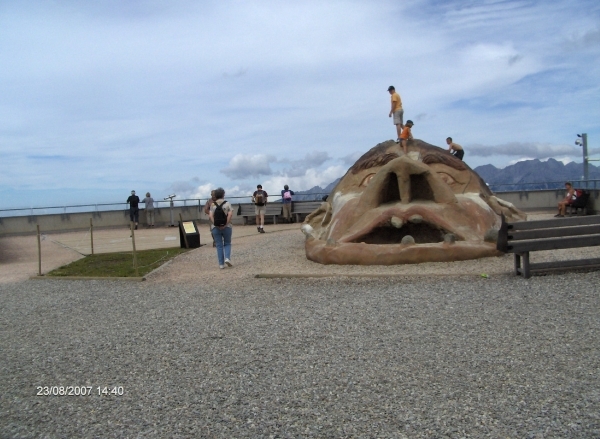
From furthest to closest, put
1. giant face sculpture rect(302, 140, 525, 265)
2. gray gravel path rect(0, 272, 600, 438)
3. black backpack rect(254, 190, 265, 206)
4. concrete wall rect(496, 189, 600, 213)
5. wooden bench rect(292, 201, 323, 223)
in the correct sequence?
concrete wall rect(496, 189, 600, 213), wooden bench rect(292, 201, 323, 223), black backpack rect(254, 190, 265, 206), giant face sculpture rect(302, 140, 525, 265), gray gravel path rect(0, 272, 600, 438)

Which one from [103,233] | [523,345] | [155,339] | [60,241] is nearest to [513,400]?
[523,345]

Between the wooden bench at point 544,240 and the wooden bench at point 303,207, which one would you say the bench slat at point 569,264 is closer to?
the wooden bench at point 544,240

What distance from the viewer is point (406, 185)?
10570 millimetres

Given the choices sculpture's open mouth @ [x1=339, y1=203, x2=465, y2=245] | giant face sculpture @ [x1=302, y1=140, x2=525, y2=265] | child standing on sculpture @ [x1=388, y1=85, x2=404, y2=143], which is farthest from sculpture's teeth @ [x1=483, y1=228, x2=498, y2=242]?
child standing on sculpture @ [x1=388, y1=85, x2=404, y2=143]

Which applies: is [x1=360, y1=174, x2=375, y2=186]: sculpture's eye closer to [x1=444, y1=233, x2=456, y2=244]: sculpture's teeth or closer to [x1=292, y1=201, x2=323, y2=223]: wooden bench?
[x1=444, y1=233, x2=456, y2=244]: sculpture's teeth

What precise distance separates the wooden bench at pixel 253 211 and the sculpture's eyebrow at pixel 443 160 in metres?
12.8

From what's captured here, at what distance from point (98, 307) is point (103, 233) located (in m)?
16.3

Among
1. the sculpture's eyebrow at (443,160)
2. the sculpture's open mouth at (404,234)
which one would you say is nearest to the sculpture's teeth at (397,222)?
the sculpture's open mouth at (404,234)

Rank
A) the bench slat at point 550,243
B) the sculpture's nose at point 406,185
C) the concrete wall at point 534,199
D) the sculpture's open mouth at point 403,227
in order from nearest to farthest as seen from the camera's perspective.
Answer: the bench slat at point 550,243 < the sculpture's open mouth at point 403,227 < the sculpture's nose at point 406,185 < the concrete wall at point 534,199

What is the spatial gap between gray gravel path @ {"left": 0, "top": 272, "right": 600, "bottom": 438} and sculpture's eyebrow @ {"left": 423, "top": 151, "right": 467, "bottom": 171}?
4.21 metres

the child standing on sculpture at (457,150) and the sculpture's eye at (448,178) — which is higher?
the child standing on sculpture at (457,150)

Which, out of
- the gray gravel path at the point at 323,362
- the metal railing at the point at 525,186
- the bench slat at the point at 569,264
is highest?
the metal railing at the point at 525,186

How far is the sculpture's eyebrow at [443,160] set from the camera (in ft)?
40.0

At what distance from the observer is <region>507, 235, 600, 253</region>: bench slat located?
8344 millimetres
